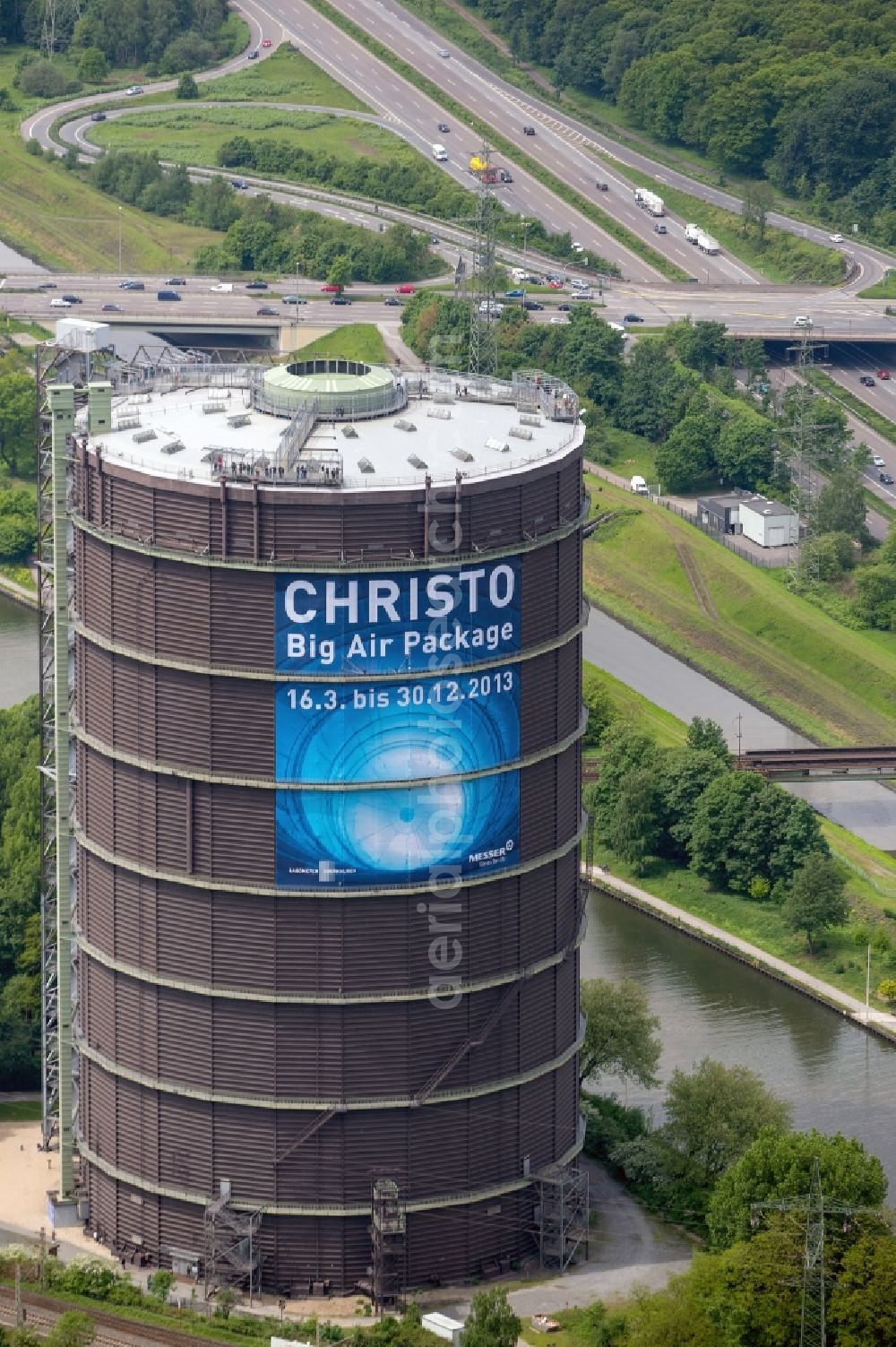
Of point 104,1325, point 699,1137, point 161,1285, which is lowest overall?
point 104,1325

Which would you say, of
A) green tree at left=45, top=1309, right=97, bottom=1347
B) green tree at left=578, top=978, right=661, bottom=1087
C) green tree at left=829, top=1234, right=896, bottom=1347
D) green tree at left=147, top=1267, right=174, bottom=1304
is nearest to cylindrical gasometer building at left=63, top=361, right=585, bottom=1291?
green tree at left=147, top=1267, right=174, bottom=1304

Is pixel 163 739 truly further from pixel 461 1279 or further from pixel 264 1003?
pixel 461 1279

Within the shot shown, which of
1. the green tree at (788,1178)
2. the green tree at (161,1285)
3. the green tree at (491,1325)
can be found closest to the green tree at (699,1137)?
the green tree at (788,1178)

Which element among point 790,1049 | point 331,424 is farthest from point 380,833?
point 790,1049

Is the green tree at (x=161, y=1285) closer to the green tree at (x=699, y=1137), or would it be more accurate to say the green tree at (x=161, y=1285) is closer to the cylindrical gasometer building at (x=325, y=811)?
the cylindrical gasometer building at (x=325, y=811)

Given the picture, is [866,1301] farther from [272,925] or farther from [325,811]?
[325,811]

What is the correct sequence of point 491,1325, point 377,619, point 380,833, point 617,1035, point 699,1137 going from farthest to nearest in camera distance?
1. point 617,1035
2. point 699,1137
3. point 380,833
4. point 491,1325
5. point 377,619
